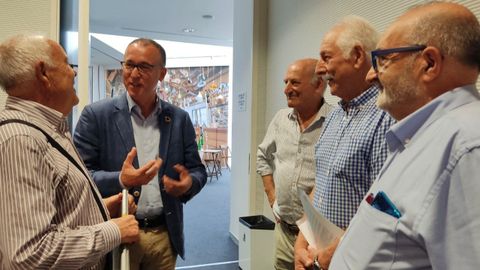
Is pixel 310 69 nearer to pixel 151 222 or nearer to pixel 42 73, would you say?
pixel 151 222

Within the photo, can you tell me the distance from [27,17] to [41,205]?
1.72 meters

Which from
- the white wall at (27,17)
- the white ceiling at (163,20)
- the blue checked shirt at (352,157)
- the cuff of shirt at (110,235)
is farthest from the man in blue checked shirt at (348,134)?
the white ceiling at (163,20)

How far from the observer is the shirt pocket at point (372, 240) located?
0.67 meters

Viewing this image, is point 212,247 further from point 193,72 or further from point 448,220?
point 193,72

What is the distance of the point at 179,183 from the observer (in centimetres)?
163

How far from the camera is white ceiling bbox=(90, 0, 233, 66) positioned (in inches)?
195

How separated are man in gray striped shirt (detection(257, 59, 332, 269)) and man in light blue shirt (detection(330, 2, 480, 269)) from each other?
104 centimetres

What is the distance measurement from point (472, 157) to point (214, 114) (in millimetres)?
9903

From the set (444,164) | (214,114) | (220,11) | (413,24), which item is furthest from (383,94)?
(214,114)

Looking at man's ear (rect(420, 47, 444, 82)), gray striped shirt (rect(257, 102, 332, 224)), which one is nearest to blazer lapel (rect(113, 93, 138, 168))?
gray striped shirt (rect(257, 102, 332, 224))

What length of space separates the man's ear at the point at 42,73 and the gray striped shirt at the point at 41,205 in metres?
0.08

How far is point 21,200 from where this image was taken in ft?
2.91

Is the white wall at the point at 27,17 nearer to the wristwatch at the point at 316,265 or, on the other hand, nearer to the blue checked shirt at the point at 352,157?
the blue checked shirt at the point at 352,157

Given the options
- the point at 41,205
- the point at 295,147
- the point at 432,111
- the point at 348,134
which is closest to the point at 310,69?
the point at 295,147
